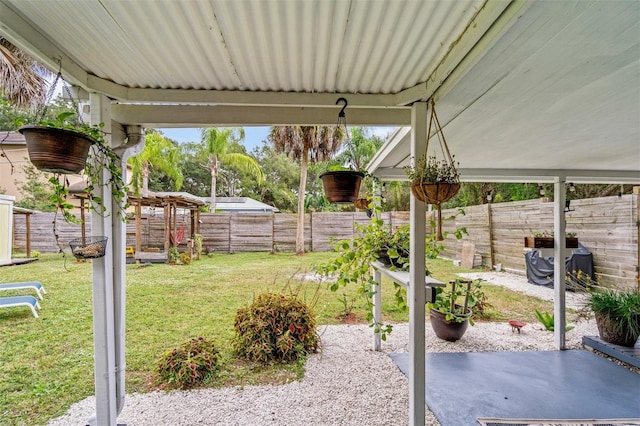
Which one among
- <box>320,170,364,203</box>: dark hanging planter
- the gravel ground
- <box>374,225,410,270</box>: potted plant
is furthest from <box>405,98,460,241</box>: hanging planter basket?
the gravel ground

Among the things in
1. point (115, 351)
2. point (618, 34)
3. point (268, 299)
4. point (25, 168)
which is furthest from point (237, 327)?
point (25, 168)

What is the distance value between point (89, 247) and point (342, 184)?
1.40 m

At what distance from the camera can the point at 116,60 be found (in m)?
1.41

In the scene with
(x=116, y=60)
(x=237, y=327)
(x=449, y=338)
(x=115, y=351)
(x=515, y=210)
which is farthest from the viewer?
(x=515, y=210)

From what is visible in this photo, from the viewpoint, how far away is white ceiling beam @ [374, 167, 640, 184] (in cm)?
338

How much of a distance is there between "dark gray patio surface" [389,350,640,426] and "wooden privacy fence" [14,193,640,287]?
1517 mm

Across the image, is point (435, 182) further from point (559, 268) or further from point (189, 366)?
point (559, 268)

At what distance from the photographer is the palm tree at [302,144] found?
9.02 meters

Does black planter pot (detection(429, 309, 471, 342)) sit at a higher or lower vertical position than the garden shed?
lower

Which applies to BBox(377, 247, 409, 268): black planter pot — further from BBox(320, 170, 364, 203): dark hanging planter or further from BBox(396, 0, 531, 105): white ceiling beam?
BBox(396, 0, 531, 105): white ceiling beam

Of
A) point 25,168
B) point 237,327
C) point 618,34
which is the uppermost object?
point 25,168

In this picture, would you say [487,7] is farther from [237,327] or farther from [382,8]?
[237,327]

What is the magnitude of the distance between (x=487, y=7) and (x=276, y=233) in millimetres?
9181

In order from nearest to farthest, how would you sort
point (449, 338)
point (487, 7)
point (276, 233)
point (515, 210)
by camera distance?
point (487, 7), point (449, 338), point (515, 210), point (276, 233)
